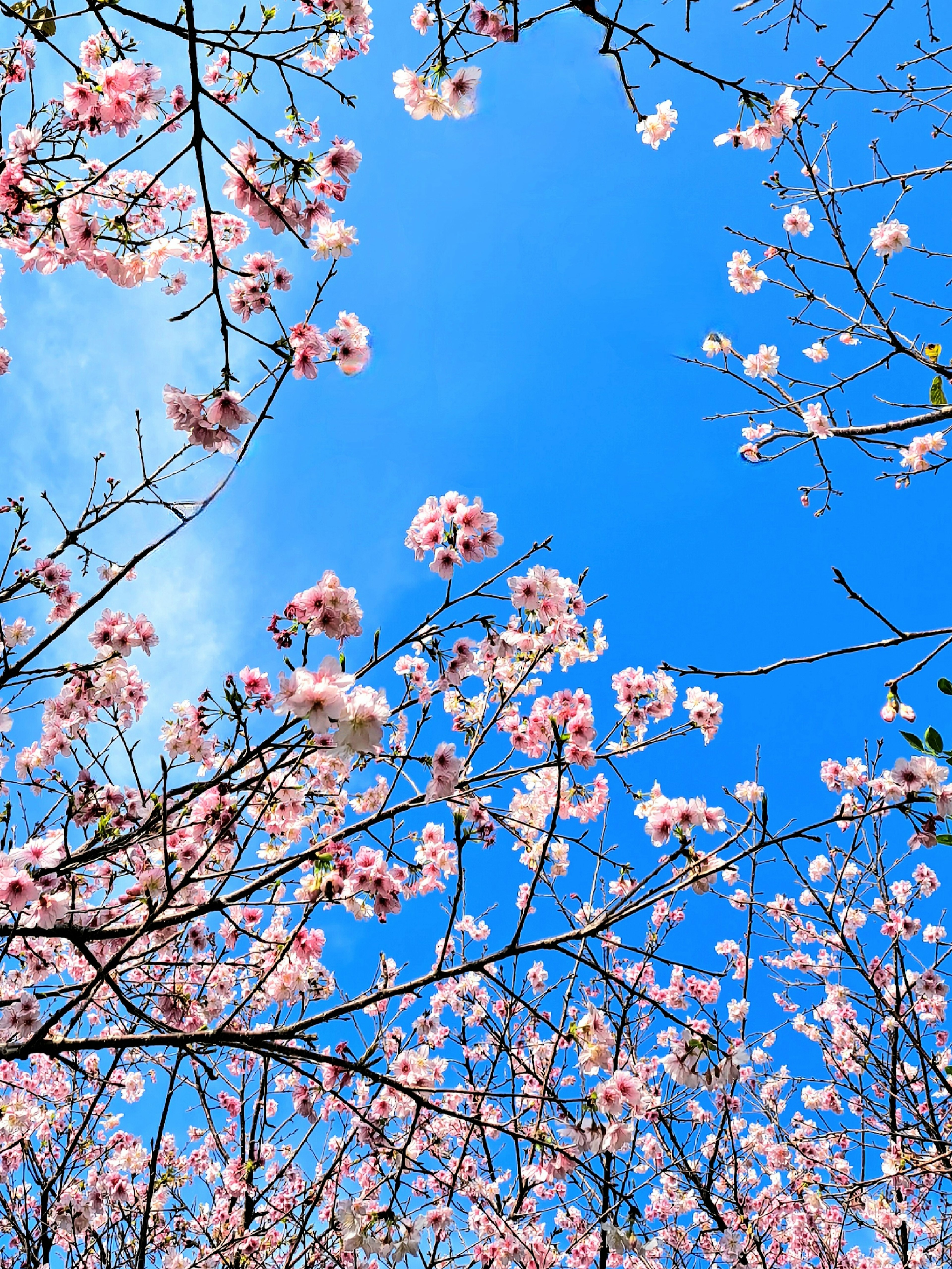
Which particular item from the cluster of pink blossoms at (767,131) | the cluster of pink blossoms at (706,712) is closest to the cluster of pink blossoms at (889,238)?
the cluster of pink blossoms at (767,131)

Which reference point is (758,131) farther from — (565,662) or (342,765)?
(342,765)

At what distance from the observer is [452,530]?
3.25 m

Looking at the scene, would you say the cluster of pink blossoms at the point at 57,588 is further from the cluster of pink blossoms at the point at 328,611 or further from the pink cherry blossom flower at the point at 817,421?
the pink cherry blossom flower at the point at 817,421

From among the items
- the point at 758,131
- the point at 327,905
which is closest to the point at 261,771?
the point at 327,905

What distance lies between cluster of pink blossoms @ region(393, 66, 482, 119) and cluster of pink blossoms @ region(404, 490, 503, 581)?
1514 mm

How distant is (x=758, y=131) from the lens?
390 cm

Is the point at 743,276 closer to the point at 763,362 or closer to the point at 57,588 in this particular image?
the point at 763,362

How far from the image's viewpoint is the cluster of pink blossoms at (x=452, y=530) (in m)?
3.22

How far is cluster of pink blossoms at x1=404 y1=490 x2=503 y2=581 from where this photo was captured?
3217mm

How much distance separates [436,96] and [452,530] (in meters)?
1.73

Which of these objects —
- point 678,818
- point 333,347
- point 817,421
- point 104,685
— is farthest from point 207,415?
point 817,421

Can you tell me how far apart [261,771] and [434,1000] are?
4.83m

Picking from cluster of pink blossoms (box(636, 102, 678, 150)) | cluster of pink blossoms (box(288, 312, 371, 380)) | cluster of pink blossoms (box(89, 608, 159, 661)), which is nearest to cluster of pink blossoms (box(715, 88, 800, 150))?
cluster of pink blossoms (box(636, 102, 678, 150))

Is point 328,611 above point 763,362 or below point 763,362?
below
